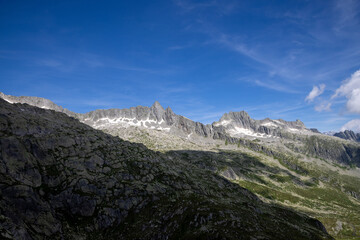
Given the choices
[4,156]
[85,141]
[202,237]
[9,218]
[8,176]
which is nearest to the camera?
[9,218]

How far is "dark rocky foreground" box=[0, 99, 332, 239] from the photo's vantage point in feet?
117

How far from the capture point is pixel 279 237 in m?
36.8

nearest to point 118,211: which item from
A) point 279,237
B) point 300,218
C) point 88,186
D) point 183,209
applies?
point 88,186

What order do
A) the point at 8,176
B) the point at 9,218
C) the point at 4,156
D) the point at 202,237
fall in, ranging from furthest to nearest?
the point at 4,156, the point at 8,176, the point at 202,237, the point at 9,218

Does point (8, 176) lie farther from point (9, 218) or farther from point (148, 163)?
point (148, 163)

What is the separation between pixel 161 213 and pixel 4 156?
1476 inches

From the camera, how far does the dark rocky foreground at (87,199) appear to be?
35.8 meters

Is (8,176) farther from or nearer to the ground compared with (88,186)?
farther from the ground

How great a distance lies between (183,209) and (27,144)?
42987 millimetres

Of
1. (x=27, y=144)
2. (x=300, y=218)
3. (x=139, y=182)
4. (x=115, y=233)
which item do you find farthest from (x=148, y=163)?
(x=300, y=218)

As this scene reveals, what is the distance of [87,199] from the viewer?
1742 inches

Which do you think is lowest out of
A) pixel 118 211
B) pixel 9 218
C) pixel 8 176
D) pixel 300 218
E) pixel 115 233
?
pixel 300 218

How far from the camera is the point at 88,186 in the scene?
1858 inches

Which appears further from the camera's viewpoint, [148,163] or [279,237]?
[148,163]
